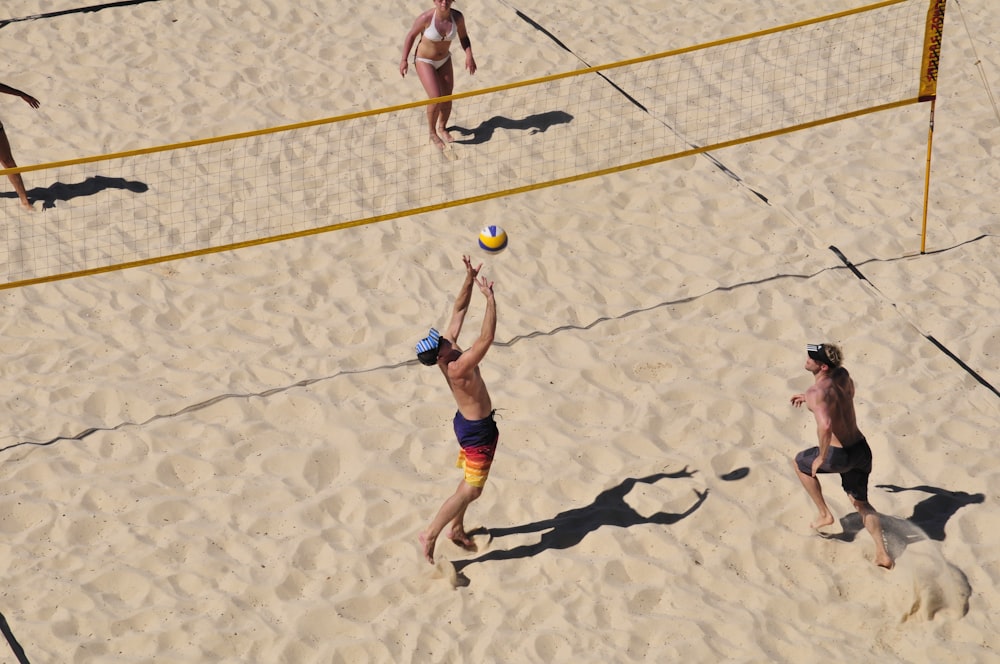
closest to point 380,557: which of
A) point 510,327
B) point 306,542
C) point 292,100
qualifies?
point 306,542

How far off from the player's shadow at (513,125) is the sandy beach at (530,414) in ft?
0.70

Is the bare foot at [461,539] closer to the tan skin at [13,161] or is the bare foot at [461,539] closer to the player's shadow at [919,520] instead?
the player's shadow at [919,520]

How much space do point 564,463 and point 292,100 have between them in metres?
4.84

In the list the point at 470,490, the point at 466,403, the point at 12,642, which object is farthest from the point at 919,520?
the point at 12,642

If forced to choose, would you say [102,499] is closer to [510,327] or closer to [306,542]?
[306,542]

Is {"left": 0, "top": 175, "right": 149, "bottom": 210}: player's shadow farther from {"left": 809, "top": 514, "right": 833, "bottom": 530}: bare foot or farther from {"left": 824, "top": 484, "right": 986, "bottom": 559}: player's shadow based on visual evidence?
{"left": 824, "top": 484, "right": 986, "bottom": 559}: player's shadow

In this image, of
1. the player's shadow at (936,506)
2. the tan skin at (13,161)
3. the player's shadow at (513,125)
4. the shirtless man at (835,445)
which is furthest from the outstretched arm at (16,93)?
the player's shadow at (936,506)

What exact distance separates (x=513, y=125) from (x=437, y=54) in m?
1.00

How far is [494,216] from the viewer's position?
29.2 feet

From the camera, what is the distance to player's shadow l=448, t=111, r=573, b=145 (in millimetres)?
9828

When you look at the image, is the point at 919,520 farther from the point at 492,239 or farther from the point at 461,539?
the point at 492,239

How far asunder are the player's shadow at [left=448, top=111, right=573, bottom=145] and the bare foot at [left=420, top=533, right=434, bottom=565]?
4.45 metres

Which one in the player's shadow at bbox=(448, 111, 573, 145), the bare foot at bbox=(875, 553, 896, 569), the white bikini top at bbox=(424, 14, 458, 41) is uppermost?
the white bikini top at bbox=(424, 14, 458, 41)

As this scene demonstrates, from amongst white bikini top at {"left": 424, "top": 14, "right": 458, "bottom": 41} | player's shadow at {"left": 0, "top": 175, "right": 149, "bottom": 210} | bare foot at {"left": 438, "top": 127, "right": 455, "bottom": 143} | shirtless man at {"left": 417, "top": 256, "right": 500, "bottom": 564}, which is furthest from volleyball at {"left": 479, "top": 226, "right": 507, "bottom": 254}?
player's shadow at {"left": 0, "top": 175, "right": 149, "bottom": 210}
